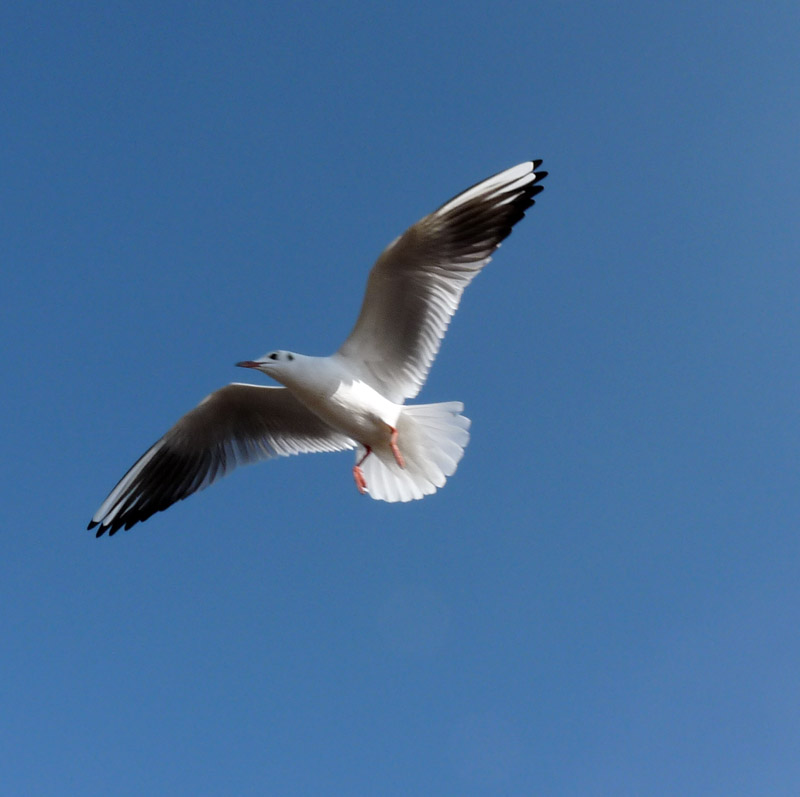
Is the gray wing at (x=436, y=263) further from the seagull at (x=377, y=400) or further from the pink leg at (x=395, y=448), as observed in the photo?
the pink leg at (x=395, y=448)

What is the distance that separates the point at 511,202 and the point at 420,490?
2116mm

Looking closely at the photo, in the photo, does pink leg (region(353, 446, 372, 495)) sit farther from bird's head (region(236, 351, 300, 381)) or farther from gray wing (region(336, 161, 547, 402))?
bird's head (region(236, 351, 300, 381))

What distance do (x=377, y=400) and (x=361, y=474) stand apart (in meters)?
0.74

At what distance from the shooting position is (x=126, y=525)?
6984 millimetres

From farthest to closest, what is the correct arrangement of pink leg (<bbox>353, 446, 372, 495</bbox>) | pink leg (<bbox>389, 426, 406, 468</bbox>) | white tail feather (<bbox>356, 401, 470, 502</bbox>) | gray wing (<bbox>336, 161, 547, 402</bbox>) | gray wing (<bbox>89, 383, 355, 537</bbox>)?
gray wing (<bbox>89, 383, 355, 537</bbox>) → pink leg (<bbox>353, 446, 372, 495</bbox>) → white tail feather (<bbox>356, 401, 470, 502</bbox>) → pink leg (<bbox>389, 426, 406, 468</bbox>) → gray wing (<bbox>336, 161, 547, 402</bbox>)

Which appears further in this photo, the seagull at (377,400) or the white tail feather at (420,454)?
the white tail feather at (420,454)

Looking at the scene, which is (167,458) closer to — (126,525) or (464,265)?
(126,525)

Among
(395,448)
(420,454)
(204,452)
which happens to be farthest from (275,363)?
(204,452)

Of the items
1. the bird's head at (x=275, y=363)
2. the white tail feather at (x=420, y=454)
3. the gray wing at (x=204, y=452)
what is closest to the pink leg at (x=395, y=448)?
the white tail feather at (x=420, y=454)

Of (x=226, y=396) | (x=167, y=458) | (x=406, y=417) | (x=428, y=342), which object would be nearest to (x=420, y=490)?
(x=406, y=417)

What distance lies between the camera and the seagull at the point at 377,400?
18.9ft

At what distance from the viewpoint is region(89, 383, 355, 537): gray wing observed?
6.88 metres

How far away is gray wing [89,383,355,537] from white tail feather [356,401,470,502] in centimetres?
65

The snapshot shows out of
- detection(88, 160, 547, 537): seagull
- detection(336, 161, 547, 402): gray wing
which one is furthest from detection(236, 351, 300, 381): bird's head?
detection(336, 161, 547, 402): gray wing
